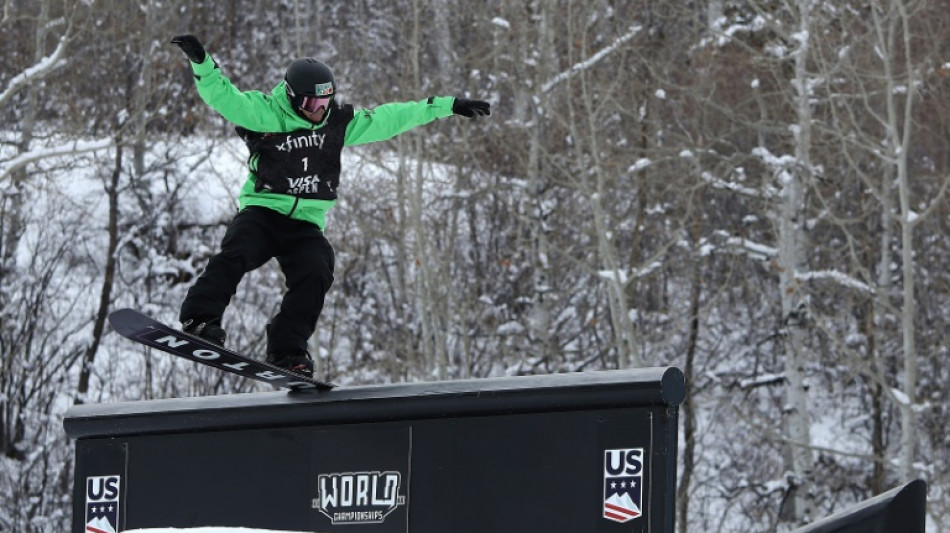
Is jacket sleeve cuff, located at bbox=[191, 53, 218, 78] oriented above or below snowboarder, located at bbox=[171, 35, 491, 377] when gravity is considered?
above

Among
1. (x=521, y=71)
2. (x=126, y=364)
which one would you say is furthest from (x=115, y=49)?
(x=521, y=71)

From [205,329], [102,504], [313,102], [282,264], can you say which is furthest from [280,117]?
[102,504]

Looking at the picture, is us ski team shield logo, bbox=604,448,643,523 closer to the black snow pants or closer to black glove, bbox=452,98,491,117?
the black snow pants

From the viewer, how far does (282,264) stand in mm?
6965

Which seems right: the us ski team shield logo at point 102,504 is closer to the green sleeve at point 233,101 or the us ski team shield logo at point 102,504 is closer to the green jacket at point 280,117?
the green jacket at point 280,117

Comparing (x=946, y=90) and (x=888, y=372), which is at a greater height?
(x=946, y=90)

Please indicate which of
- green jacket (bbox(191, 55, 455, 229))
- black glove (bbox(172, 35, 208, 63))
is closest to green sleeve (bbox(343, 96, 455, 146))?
green jacket (bbox(191, 55, 455, 229))

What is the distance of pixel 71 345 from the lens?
2258 centimetres

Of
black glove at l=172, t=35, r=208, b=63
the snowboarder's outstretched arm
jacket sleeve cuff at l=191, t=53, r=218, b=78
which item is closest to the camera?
black glove at l=172, t=35, r=208, b=63

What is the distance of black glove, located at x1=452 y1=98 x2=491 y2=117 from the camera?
6926 mm

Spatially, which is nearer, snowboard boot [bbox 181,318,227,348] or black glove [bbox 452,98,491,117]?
snowboard boot [bbox 181,318,227,348]

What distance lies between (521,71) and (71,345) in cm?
750

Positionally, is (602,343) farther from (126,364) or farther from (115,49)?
(115,49)

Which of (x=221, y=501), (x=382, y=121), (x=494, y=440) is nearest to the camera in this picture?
(x=494, y=440)
